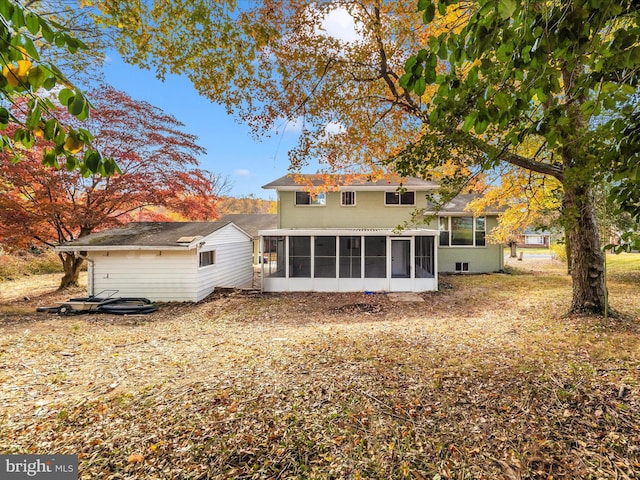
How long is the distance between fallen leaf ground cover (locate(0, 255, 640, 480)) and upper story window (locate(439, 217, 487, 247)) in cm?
1043

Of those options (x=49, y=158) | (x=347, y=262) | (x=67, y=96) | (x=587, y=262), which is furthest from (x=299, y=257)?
(x=67, y=96)

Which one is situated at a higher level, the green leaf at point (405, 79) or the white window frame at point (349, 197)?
the white window frame at point (349, 197)

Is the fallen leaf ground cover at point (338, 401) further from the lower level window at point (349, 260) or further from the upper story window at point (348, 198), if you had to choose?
the upper story window at point (348, 198)

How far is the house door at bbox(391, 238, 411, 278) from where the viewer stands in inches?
510

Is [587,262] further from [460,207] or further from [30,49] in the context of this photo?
[460,207]

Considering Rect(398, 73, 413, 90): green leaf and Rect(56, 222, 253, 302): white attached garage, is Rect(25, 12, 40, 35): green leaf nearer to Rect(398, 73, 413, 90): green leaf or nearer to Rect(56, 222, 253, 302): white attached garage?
Rect(398, 73, 413, 90): green leaf

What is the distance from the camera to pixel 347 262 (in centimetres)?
1221

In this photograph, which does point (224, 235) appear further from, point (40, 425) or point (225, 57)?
point (40, 425)

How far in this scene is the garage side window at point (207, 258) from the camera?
11469 millimetres

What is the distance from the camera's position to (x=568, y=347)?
477 centimetres

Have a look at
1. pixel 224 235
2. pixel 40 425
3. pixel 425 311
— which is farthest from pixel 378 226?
pixel 40 425

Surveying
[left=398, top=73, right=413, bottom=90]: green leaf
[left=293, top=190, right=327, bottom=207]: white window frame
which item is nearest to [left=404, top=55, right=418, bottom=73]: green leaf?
[left=398, top=73, right=413, bottom=90]: green leaf

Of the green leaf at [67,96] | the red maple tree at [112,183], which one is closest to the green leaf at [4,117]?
the green leaf at [67,96]

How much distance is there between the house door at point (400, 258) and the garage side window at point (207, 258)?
304 inches
